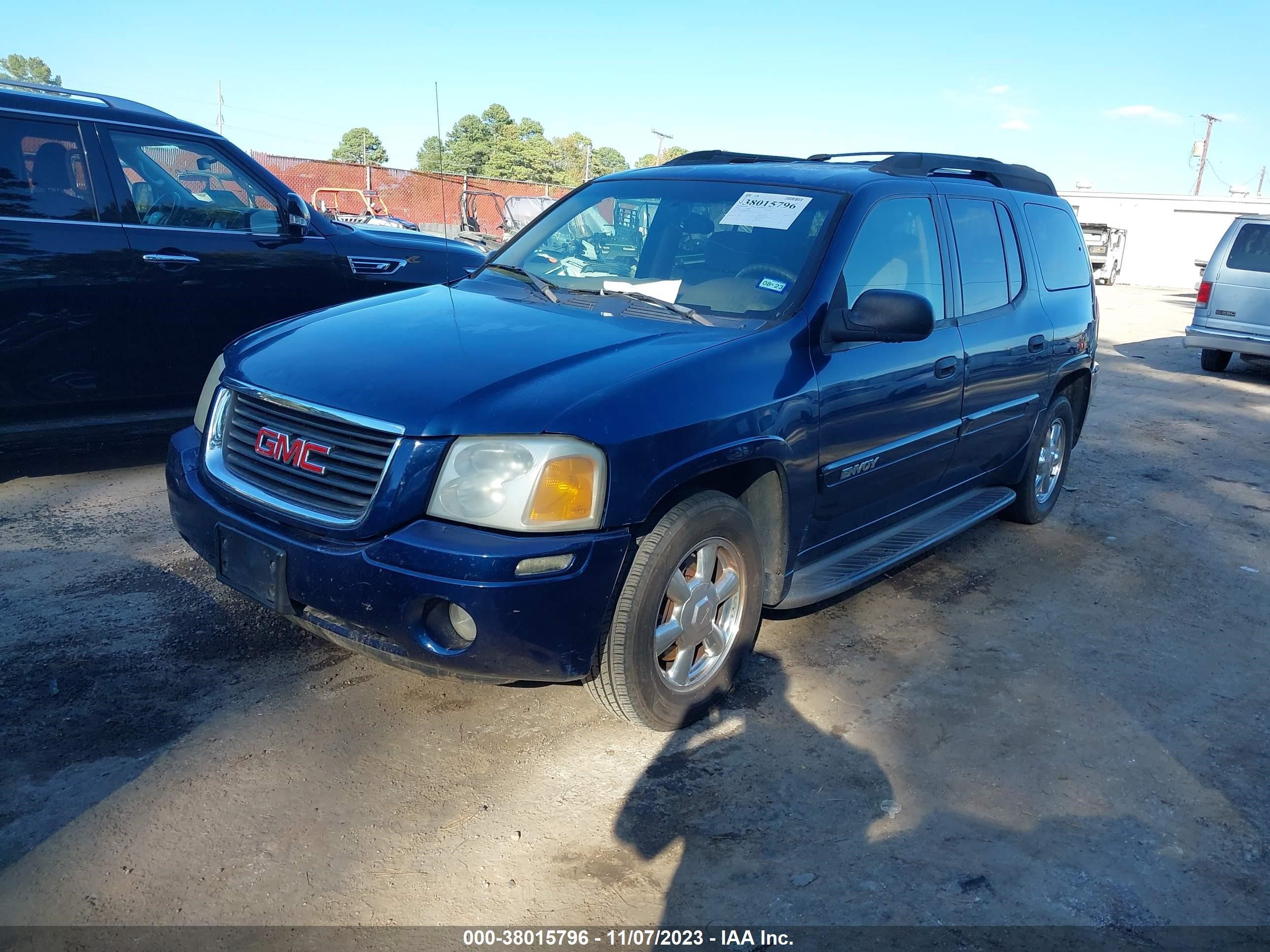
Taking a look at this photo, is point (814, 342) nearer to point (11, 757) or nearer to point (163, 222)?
point (11, 757)

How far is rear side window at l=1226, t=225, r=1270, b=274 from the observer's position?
11.6m

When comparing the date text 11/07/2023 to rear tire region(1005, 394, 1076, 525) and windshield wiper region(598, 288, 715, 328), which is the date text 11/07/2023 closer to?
windshield wiper region(598, 288, 715, 328)

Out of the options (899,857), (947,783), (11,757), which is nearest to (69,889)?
(11,757)

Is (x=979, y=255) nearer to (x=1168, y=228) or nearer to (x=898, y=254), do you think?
(x=898, y=254)

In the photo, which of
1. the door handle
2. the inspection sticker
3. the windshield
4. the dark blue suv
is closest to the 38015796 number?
the dark blue suv

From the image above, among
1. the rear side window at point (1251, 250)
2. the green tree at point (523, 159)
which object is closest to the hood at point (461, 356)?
the rear side window at point (1251, 250)

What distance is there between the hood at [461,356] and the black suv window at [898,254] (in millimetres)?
683

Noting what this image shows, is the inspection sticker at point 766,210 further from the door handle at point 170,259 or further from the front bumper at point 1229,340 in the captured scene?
the front bumper at point 1229,340

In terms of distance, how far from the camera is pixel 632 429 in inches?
108

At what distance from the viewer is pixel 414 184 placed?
2534cm

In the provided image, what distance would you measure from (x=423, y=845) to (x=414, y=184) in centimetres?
2484

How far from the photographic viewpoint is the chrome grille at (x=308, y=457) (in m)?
2.74

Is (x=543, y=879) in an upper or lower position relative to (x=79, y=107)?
lower

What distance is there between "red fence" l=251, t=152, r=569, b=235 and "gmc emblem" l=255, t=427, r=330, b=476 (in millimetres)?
18671
